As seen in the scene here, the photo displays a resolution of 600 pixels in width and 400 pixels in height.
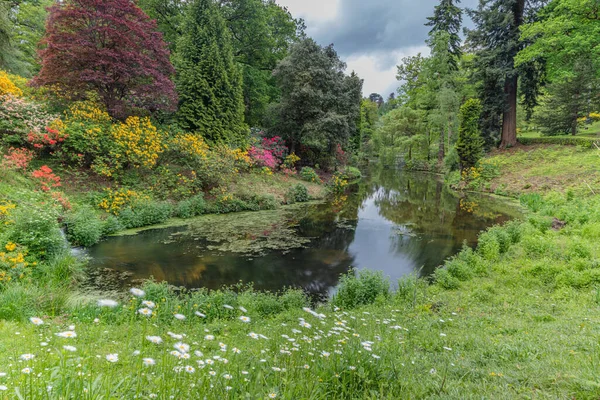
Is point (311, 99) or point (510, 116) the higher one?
point (311, 99)

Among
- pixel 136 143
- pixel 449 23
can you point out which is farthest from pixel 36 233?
pixel 449 23

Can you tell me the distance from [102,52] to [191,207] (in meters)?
6.30

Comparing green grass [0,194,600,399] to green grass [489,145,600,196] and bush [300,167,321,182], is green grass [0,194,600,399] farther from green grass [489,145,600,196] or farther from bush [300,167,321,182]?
bush [300,167,321,182]

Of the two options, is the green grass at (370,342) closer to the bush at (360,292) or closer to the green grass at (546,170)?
the bush at (360,292)

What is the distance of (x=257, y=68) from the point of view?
22859 millimetres

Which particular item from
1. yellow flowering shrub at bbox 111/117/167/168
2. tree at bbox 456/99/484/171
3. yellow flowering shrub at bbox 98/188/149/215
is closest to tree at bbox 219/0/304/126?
yellow flowering shrub at bbox 111/117/167/168

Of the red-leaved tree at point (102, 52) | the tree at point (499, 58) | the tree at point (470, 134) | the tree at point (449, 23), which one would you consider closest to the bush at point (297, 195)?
the red-leaved tree at point (102, 52)

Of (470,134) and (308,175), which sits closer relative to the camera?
(470,134)

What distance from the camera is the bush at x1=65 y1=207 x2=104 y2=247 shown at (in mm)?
7691

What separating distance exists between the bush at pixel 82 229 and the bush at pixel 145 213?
146 cm

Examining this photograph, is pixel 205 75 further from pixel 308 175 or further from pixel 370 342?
pixel 370 342

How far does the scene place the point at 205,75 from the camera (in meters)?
15.1

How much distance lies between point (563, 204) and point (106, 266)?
15245 mm

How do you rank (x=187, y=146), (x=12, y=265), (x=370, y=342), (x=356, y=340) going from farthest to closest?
1. (x=187, y=146)
2. (x=12, y=265)
3. (x=356, y=340)
4. (x=370, y=342)
